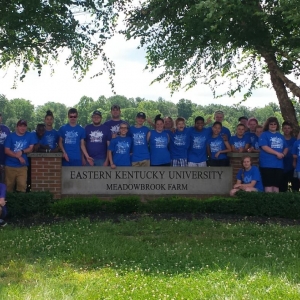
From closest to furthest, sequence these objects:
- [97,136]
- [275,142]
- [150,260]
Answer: [150,260], [275,142], [97,136]

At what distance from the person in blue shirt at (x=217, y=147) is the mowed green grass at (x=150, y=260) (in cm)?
241

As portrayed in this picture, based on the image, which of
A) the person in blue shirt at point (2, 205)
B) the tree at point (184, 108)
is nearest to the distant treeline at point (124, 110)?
the tree at point (184, 108)

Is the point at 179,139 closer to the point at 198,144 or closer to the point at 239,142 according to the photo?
the point at 198,144

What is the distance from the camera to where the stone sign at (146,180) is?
35.0 ft

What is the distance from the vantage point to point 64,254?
21.9 ft

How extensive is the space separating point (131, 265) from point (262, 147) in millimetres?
4898

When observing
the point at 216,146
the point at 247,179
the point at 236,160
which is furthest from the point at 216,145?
the point at 247,179

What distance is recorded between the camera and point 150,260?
6.33m

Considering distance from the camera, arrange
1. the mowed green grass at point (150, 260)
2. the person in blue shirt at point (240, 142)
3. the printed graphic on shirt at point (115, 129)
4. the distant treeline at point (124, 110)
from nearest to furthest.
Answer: the mowed green grass at point (150, 260) → the printed graphic on shirt at point (115, 129) → the person in blue shirt at point (240, 142) → the distant treeline at point (124, 110)

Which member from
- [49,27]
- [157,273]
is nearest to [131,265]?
[157,273]

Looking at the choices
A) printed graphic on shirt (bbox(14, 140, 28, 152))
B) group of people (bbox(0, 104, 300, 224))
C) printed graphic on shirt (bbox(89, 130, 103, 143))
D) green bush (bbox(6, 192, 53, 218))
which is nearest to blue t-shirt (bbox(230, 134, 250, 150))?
group of people (bbox(0, 104, 300, 224))

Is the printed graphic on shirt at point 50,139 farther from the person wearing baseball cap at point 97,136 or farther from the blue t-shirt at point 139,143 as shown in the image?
the blue t-shirt at point 139,143

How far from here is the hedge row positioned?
958 cm

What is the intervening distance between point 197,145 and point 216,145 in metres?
0.41
